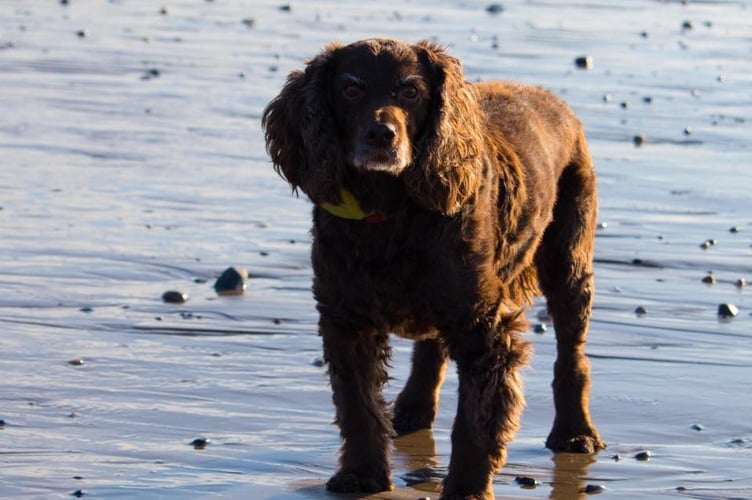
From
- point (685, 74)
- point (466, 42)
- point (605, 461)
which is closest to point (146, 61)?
point (466, 42)

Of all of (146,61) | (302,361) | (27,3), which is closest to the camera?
(302,361)

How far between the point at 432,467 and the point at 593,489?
0.70 meters

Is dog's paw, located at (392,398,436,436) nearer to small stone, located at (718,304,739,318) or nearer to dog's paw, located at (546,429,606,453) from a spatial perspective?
dog's paw, located at (546,429,606,453)

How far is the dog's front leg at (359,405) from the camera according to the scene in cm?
626

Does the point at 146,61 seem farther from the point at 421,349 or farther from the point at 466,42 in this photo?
the point at 421,349

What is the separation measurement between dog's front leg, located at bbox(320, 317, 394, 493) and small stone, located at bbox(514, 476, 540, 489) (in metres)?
0.51

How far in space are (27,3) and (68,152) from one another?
10.1 metres

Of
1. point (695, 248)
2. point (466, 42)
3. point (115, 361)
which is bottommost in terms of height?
point (115, 361)

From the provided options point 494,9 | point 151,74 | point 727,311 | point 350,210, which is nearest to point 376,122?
point 350,210

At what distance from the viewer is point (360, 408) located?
633 cm

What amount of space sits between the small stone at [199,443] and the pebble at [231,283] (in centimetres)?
239

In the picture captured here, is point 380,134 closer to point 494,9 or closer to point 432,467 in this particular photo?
point 432,467

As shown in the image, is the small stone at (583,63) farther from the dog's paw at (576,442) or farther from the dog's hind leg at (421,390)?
the dog's paw at (576,442)

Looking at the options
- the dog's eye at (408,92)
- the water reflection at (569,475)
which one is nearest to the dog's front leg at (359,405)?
the water reflection at (569,475)
